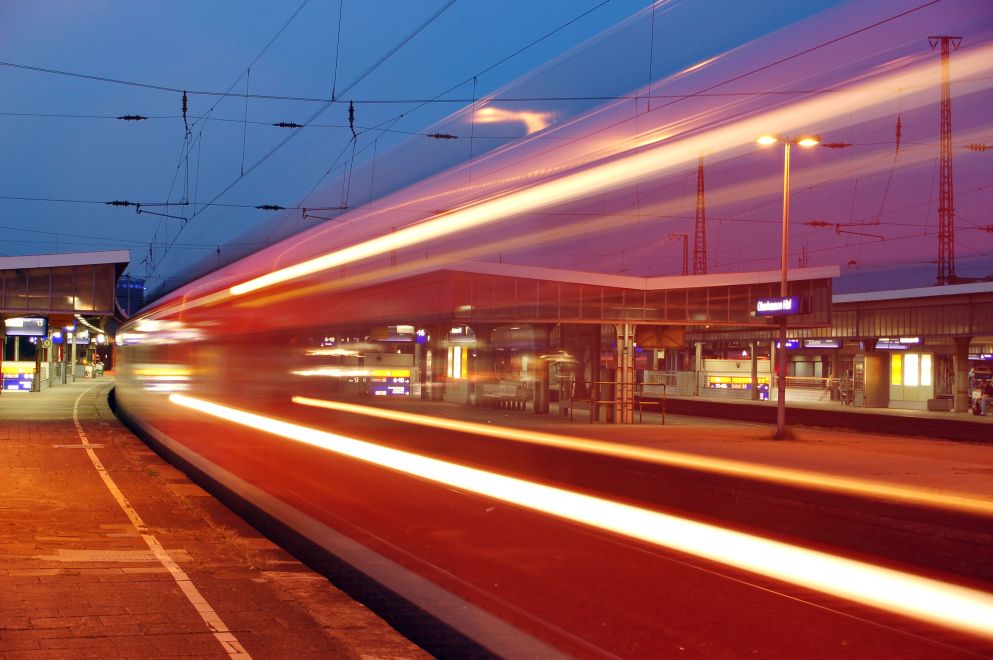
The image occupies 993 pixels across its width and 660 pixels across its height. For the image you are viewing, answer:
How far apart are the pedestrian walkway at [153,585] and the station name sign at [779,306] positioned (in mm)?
16860

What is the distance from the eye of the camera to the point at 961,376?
145 ft

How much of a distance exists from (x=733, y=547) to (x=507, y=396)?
98.4ft

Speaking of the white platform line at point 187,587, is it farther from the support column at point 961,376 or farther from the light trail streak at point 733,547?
the support column at point 961,376

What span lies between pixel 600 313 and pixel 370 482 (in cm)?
1570

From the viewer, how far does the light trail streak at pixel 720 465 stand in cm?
1294

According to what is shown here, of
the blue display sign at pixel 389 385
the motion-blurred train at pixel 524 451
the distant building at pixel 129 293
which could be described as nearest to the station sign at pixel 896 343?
the motion-blurred train at pixel 524 451

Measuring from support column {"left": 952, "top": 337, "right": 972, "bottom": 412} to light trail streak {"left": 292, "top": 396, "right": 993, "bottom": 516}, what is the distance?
95.5 ft

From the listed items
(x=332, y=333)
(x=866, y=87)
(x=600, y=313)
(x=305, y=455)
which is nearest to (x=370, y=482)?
(x=332, y=333)

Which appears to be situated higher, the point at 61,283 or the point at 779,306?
the point at 61,283

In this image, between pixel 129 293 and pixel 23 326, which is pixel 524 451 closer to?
pixel 23 326

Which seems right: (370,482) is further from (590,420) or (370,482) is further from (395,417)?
(590,420)

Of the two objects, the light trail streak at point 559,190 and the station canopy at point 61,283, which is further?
the station canopy at point 61,283

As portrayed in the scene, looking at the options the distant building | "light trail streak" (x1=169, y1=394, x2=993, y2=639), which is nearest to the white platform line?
"light trail streak" (x1=169, y1=394, x2=993, y2=639)

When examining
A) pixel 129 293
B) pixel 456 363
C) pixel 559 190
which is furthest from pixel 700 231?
pixel 129 293
